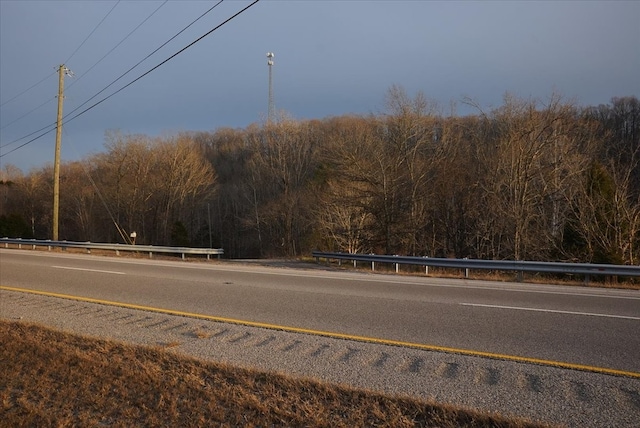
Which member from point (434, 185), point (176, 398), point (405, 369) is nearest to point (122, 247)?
point (434, 185)

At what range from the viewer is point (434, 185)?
2959 cm

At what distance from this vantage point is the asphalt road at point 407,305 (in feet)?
22.0

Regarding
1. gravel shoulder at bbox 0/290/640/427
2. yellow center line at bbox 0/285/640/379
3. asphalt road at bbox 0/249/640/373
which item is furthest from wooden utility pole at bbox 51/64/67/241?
gravel shoulder at bbox 0/290/640/427

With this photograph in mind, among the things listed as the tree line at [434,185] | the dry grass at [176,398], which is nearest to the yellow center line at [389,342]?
the dry grass at [176,398]

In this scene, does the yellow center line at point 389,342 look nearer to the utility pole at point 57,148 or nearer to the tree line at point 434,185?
the tree line at point 434,185

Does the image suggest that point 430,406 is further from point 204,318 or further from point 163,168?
point 163,168

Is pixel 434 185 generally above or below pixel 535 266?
above

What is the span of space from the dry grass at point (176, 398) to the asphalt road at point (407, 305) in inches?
95.8

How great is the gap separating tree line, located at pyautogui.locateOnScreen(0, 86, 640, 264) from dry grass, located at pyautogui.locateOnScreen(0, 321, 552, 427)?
17229mm

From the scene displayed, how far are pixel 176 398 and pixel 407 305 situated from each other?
19.1 ft

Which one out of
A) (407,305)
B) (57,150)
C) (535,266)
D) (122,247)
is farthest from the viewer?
(57,150)

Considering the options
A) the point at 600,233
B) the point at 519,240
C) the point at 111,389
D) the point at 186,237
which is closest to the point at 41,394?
the point at 111,389

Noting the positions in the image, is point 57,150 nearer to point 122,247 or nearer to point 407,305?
point 122,247

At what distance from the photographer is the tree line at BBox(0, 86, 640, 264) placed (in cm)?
2130
